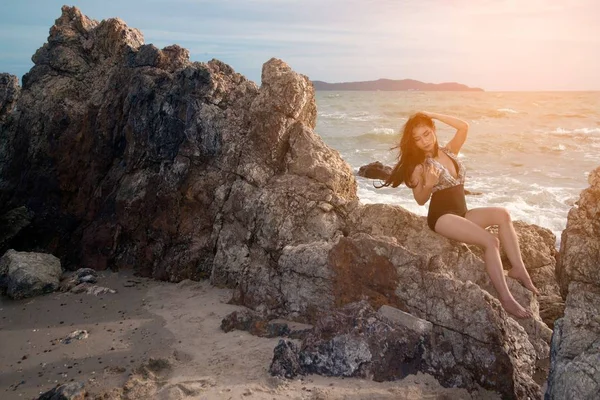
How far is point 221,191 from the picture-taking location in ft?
29.7

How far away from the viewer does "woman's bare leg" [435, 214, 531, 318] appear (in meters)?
5.92

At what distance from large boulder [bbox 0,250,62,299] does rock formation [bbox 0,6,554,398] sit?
29.1 inches

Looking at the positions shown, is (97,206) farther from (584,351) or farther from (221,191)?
(584,351)

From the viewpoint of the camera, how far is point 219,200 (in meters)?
9.03

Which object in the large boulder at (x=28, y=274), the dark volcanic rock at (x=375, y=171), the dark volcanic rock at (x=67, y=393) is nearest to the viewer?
the dark volcanic rock at (x=67, y=393)

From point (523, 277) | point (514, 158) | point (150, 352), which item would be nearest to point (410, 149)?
point (523, 277)

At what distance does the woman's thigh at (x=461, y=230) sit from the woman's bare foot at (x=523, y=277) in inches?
Result: 24.6

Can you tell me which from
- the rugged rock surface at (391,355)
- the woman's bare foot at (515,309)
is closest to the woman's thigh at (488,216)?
the woman's bare foot at (515,309)

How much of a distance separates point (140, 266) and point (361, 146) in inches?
969

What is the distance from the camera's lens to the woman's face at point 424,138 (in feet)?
21.7

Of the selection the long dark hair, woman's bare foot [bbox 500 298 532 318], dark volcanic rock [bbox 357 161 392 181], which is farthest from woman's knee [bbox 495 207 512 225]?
dark volcanic rock [bbox 357 161 392 181]

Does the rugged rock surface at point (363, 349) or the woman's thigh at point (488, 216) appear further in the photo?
the woman's thigh at point (488, 216)

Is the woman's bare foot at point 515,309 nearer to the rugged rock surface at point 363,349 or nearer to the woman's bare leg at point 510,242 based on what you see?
the woman's bare leg at point 510,242

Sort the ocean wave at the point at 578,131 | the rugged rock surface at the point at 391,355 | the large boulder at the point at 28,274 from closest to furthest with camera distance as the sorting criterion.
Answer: the rugged rock surface at the point at 391,355, the large boulder at the point at 28,274, the ocean wave at the point at 578,131
